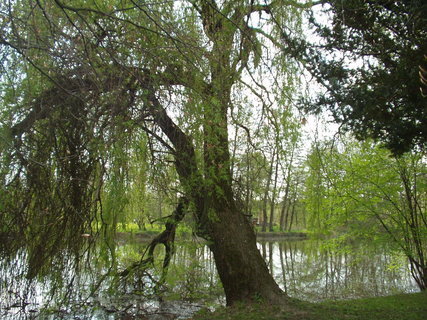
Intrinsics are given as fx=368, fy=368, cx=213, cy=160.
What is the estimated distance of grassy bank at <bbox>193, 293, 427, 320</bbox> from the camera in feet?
13.9

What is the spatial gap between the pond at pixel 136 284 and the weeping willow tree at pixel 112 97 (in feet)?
1.12

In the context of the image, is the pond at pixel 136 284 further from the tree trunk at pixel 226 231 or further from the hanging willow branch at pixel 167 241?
the tree trunk at pixel 226 231

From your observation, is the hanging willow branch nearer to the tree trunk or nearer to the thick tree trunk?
the tree trunk

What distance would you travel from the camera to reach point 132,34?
9.73 ft

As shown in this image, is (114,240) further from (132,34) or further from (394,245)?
(394,245)

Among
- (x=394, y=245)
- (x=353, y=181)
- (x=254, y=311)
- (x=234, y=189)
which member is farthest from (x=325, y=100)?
(x=394, y=245)

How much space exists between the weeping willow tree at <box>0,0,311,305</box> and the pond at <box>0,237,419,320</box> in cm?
34

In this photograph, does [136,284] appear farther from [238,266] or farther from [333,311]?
[333,311]

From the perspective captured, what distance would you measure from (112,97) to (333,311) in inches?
145

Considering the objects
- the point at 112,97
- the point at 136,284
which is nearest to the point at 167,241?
the point at 136,284

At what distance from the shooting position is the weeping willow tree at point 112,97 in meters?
2.71

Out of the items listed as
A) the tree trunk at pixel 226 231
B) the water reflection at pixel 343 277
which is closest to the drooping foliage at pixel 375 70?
the tree trunk at pixel 226 231

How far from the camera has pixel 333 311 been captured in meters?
4.55

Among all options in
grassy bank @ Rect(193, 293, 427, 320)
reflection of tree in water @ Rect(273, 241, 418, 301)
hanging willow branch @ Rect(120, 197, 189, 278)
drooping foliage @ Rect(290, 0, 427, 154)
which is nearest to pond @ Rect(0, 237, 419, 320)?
reflection of tree in water @ Rect(273, 241, 418, 301)
